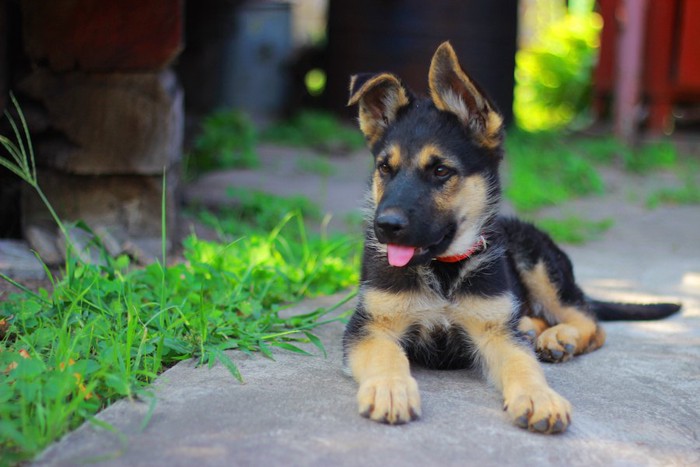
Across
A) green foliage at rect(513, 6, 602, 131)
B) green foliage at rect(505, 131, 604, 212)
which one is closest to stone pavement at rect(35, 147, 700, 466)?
green foliage at rect(505, 131, 604, 212)

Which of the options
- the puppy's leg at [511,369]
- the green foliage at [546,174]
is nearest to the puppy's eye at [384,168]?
the puppy's leg at [511,369]

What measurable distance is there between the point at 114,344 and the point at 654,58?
8.32 meters

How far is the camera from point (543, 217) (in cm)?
714

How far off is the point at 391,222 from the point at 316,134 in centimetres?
647

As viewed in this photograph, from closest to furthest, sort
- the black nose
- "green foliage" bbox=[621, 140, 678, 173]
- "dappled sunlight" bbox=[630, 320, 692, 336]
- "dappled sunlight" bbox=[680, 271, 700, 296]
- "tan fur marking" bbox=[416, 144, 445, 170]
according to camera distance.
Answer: the black nose < "tan fur marking" bbox=[416, 144, 445, 170] < "dappled sunlight" bbox=[630, 320, 692, 336] < "dappled sunlight" bbox=[680, 271, 700, 296] < "green foliage" bbox=[621, 140, 678, 173]

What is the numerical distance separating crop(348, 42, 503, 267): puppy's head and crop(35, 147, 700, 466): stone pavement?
583mm

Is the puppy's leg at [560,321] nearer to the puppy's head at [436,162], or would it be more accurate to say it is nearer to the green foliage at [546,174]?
the puppy's head at [436,162]

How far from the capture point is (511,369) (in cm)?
320

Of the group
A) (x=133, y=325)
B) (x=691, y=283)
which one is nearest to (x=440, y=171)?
(x=133, y=325)

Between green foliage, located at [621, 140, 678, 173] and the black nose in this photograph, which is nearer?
the black nose

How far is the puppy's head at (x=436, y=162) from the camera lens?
330cm

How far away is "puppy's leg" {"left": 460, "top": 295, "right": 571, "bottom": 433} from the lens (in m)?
2.89

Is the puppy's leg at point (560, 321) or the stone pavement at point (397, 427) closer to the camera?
the stone pavement at point (397, 427)

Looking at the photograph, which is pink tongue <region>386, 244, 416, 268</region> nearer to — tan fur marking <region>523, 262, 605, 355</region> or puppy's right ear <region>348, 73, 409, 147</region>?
puppy's right ear <region>348, 73, 409, 147</region>
